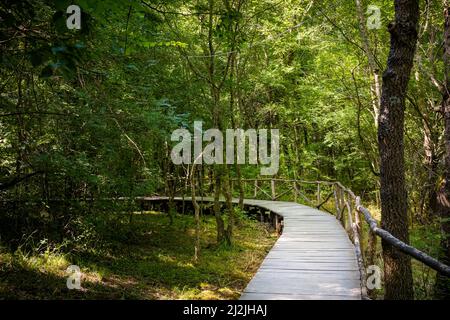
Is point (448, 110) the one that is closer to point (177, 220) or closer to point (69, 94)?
point (69, 94)

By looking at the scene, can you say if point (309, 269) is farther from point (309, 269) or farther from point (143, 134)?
point (143, 134)

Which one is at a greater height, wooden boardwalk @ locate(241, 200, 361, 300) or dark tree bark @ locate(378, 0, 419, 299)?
dark tree bark @ locate(378, 0, 419, 299)

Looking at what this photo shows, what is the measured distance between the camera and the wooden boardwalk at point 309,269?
5.03 metres

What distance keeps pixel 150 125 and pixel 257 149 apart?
1432 cm

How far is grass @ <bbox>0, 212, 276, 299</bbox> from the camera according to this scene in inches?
246

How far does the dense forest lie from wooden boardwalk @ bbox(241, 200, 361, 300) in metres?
0.57

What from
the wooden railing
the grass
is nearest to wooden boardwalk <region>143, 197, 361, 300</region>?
the wooden railing

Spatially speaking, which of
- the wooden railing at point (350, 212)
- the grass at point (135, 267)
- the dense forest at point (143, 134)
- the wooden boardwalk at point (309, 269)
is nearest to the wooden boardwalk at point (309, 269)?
the wooden boardwalk at point (309, 269)

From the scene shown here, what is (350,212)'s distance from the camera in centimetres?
826

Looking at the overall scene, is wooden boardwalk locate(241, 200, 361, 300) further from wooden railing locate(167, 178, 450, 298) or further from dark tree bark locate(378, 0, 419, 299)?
dark tree bark locate(378, 0, 419, 299)

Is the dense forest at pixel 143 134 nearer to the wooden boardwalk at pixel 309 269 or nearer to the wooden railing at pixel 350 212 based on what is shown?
the wooden railing at pixel 350 212

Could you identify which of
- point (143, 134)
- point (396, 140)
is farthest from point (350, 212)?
point (143, 134)

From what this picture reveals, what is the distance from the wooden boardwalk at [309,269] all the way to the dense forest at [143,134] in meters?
0.57
